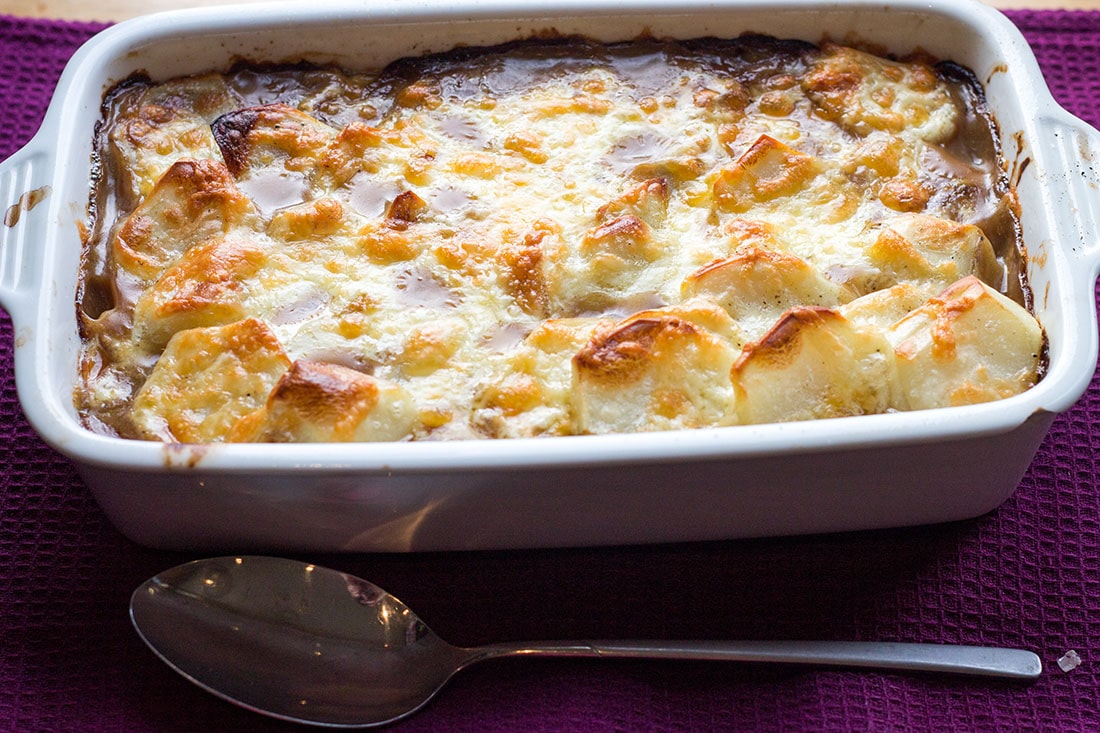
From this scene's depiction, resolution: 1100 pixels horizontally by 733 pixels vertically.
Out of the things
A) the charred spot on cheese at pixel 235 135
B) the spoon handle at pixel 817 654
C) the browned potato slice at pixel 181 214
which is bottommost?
the spoon handle at pixel 817 654

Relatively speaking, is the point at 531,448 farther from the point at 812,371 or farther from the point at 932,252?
the point at 932,252

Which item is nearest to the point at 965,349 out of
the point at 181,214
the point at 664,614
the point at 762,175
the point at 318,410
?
the point at 762,175

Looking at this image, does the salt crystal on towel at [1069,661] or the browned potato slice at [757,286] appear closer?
the salt crystal on towel at [1069,661]

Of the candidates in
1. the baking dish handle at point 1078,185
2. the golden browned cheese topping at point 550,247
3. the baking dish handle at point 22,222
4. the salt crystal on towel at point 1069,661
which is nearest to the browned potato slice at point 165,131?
the golden browned cheese topping at point 550,247

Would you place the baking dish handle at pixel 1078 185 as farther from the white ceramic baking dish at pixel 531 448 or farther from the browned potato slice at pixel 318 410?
the browned potato slice at pixel 318 410

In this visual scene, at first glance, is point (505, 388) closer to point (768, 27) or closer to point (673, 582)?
point (673, 582)

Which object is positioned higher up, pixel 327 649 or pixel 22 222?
pixel 22 222
